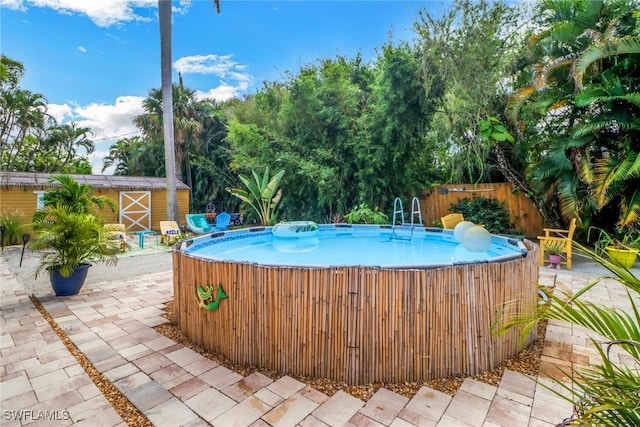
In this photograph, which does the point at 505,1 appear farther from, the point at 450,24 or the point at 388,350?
the point at 388,350

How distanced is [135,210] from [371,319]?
1324 centimetres

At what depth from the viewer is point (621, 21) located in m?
6.52

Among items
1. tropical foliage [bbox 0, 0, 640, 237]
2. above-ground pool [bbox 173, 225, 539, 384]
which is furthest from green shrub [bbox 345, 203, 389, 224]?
above-ground pool [bbox 173, 225, 539, 384]

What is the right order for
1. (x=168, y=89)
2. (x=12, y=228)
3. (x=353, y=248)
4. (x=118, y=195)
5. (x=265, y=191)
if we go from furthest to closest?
(x=118, y=195) → (x=168, y=89) → (x=265, y=191) → (x=12, y=228) → (x=353, y=248)

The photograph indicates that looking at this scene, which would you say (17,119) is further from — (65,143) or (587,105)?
(587,105)

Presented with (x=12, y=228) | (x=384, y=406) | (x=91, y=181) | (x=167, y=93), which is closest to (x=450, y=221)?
(x=384, y=406)

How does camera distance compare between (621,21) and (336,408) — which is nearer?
(336,408)

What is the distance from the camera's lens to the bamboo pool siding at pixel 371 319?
2.60m

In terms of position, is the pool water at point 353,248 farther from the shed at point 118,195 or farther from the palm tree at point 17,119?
the palm tree at point 17,119

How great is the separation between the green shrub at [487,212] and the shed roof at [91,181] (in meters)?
11.6

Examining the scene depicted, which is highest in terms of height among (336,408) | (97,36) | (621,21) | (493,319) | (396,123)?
(97,36)

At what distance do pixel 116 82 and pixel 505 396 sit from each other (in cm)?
1971

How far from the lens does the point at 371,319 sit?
2605 mm

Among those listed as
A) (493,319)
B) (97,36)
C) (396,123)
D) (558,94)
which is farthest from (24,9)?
(558,94)
